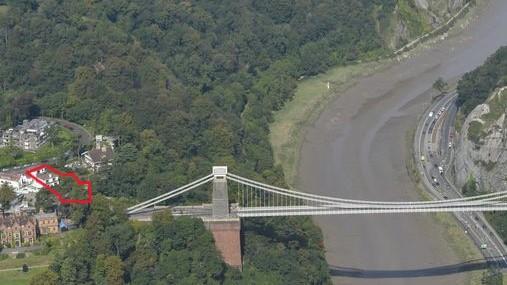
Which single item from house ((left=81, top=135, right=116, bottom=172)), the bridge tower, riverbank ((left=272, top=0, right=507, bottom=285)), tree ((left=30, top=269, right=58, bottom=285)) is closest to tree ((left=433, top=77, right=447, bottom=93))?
riverbank ((left=272, top=0, right=507, bottom=285))

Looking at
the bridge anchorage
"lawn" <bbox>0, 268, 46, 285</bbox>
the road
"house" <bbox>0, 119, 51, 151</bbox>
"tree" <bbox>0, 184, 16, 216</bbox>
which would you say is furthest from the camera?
"house" <bbox>0, 119, 51, 151</bbox>

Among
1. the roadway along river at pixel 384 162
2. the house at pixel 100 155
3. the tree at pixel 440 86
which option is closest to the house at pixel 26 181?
the house at pixel 100 155

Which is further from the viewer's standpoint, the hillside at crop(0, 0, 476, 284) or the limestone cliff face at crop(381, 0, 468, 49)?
the limestone cliff face at crop(381, 0, 468, 49)

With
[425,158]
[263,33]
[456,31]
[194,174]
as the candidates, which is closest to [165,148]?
[194,174]

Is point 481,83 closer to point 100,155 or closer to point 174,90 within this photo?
point 174,90

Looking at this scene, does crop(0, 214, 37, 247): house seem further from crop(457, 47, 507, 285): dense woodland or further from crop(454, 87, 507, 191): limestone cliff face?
crop(457, 47, 507, 285): dense woodland

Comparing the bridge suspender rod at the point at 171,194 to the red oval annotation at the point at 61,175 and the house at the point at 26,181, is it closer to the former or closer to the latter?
the red oval annotation at the point at 61,175

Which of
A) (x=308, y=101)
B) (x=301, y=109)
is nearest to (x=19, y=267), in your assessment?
(x=301, y=109)
